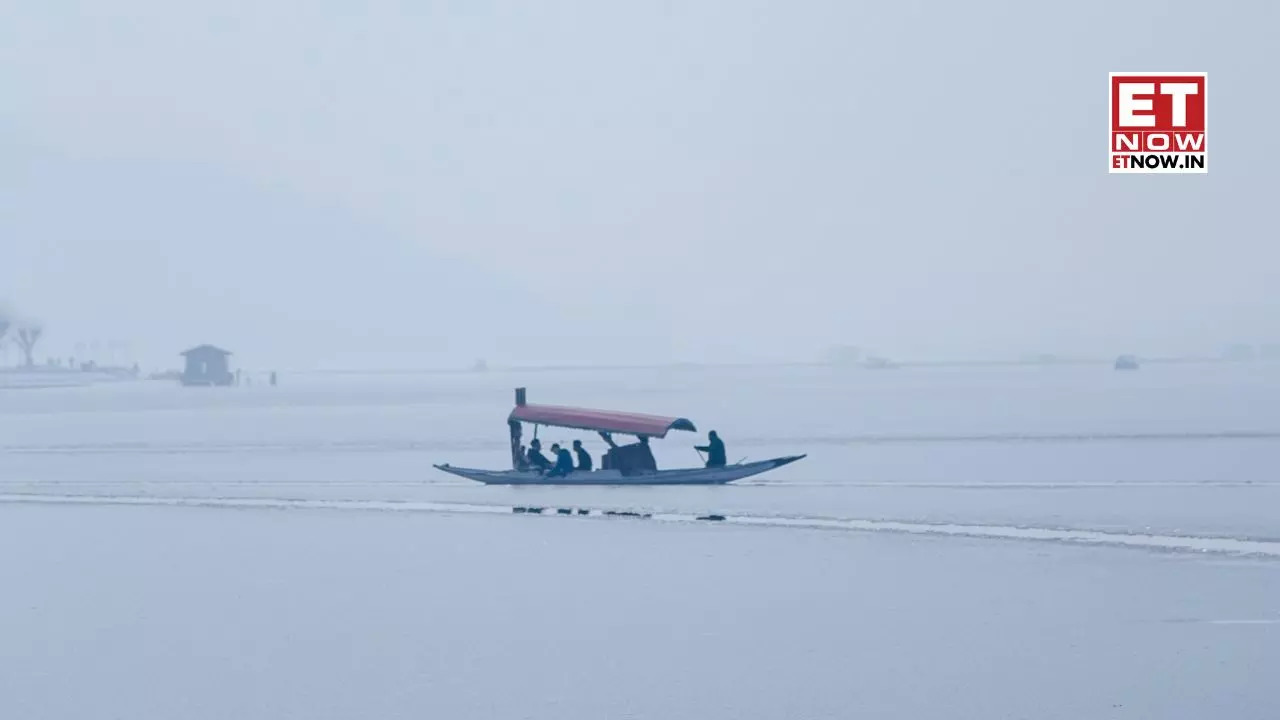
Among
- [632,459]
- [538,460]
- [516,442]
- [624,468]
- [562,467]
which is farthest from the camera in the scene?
[516,442]

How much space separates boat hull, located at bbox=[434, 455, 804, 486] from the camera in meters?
40.4

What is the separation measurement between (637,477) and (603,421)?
195cm

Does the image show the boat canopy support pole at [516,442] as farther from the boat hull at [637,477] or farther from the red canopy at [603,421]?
the boat hull at [637,477]

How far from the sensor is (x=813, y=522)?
103ft

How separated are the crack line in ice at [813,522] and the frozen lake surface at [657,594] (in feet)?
0.47

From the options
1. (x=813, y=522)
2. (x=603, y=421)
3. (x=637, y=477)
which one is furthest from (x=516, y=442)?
(x=813, y=522)

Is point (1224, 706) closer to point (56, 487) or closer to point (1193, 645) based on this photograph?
point (1193, 645)

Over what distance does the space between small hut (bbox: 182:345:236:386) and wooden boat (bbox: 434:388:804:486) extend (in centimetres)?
14619

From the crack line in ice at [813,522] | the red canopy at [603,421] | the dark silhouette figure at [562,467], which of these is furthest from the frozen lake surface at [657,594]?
the red canopy at [603,421]

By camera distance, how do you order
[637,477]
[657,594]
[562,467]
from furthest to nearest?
[562,467]
[637,477]
[657,594]

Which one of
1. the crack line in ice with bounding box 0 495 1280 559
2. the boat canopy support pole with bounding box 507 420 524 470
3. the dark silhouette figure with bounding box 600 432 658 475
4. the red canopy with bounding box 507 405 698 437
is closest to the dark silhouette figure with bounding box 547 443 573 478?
the red canopy with bounding box 507 405 698 437

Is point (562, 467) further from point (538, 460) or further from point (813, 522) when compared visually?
point (813, 522)

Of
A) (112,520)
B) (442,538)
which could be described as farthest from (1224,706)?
(112,520)

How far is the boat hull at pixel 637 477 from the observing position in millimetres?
40406
